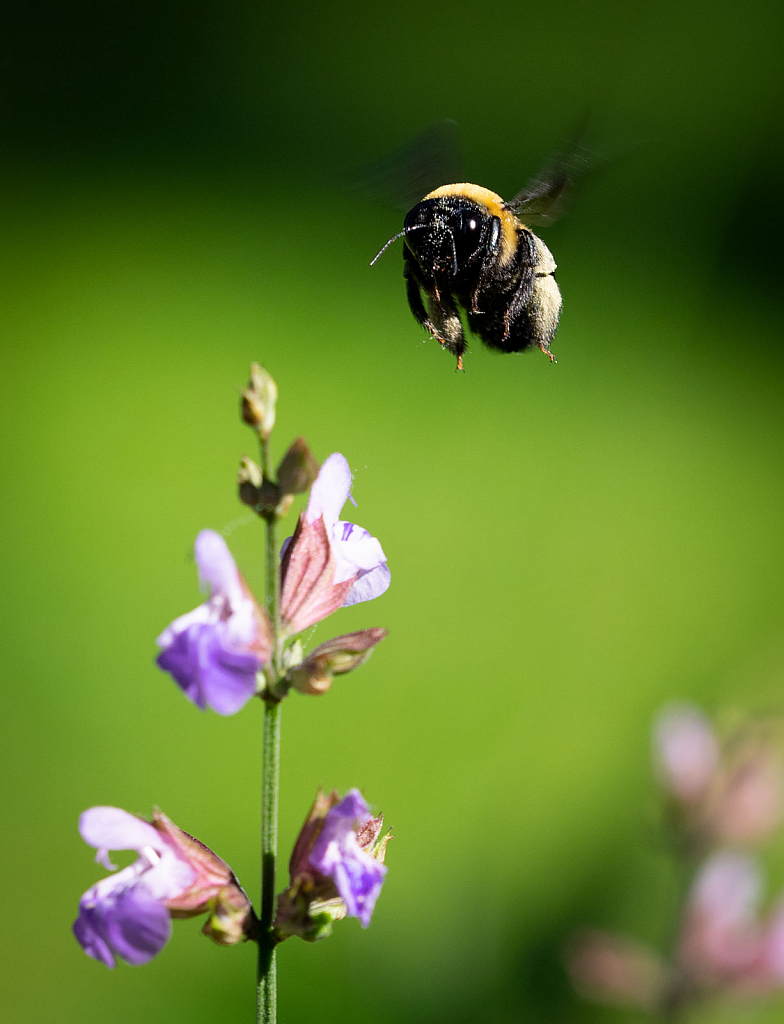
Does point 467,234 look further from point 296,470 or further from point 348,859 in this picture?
point 348,859

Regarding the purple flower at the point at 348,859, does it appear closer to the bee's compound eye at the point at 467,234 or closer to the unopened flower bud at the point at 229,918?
the unopened flower bud at the point at 229,918

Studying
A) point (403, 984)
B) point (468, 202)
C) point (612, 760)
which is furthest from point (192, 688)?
point (612, 760)

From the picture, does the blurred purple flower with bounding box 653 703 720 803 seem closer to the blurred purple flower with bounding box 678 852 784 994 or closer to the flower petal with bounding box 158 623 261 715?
the blurred purple flower with bounding box 678 852 784 994

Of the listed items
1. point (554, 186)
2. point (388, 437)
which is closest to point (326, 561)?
point (554, 186)

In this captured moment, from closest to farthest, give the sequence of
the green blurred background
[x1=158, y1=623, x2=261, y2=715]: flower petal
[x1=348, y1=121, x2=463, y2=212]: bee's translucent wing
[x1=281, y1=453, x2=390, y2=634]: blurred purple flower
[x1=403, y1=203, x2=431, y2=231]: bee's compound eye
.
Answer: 1. [x1=158, y1=623, x2=261, y2=715]: flower petal
2. [x1=281, y1=453, x2=390, y2=634]: blurred purple flower
3. [x1=403, y1=203, x2=431, y2=231]: bee's compound eye
4. [x1=348, y1=121, x2=463, y2=212]: bee's translucent wing
5. the green blurred background

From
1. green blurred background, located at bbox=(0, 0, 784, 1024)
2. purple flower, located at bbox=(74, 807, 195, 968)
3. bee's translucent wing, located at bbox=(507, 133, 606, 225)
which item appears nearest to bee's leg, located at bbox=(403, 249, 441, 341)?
bee's translucent wing, located at bbox=(507, 133, 606, 225)

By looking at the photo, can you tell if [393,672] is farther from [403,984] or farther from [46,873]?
[403,984]
